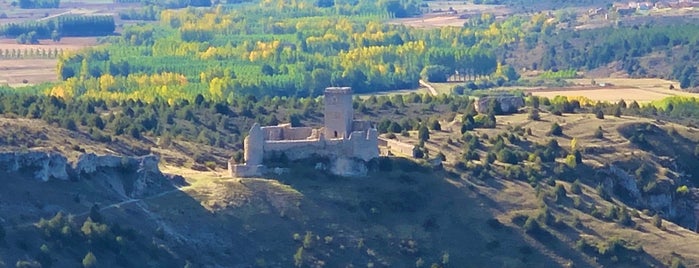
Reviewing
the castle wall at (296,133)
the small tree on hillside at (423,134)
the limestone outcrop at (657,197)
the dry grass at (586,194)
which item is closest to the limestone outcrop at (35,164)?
the castle wall at (296,133)

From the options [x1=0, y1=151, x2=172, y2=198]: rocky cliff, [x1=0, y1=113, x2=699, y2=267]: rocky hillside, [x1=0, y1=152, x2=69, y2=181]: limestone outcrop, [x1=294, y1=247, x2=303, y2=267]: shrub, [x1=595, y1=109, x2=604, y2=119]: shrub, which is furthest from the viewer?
[x1=595, y1=109, x2=604, y2=119]: shrub

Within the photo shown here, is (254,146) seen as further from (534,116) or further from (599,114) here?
(599,114)

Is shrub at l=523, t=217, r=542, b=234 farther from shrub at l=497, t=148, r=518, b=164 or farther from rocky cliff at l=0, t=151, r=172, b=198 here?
rocky cliff at l=0, t=151, r=172, b=198

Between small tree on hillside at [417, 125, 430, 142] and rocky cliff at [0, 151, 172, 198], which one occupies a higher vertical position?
rocky cliff at [0, 151, 172, 198]

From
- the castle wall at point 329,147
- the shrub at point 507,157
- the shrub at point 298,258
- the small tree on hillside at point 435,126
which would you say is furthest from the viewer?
the small tree on hillside at point 435,126

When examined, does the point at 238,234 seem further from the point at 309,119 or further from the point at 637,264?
the point at 309,119

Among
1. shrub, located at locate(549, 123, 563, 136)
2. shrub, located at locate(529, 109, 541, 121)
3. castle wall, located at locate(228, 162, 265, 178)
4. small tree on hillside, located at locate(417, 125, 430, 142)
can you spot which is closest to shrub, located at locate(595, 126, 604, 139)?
shrub, located at locate(549, 123, 563, 136)

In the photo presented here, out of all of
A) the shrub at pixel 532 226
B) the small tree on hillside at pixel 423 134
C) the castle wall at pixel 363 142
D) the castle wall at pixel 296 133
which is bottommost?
the shrub at pixel 532 226

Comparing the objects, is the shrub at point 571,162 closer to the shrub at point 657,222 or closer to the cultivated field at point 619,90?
the shrub at point 657,222
